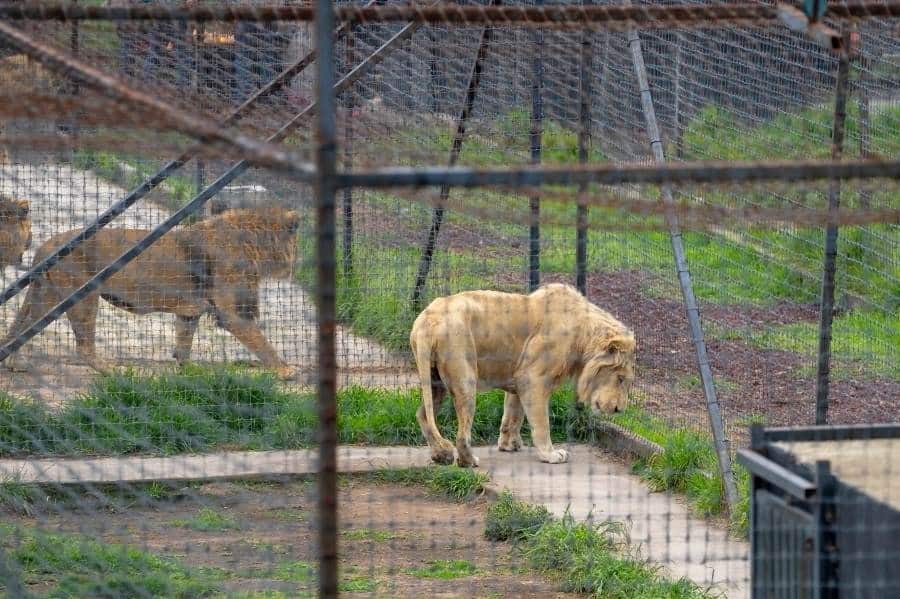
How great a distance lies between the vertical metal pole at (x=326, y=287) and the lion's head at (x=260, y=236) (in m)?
5.55

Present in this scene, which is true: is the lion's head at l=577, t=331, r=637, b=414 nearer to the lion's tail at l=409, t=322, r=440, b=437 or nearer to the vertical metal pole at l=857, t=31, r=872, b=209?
the lion's tail at l=409, t=322, r=440, b=437

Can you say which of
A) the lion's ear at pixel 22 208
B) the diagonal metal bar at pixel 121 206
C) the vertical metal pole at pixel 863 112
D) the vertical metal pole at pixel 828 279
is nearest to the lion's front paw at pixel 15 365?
the diagonal metal bar at pixel 121 206

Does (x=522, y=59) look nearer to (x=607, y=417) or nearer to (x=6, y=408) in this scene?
(x=607, y=417)

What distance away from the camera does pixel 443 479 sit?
7.03 m

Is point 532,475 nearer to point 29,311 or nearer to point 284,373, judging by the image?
point 284,373

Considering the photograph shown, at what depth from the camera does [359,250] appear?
8.75 m

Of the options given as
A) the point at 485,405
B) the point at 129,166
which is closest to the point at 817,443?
the point at 485,405

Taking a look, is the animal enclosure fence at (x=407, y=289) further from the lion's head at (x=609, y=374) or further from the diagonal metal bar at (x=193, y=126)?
the diagonal metal bar at (x=193, y=126)

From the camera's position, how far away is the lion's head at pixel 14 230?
8.65m

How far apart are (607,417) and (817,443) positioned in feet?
14.4

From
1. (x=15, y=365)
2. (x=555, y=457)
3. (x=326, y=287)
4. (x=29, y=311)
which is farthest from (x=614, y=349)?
(x=326, y=287)

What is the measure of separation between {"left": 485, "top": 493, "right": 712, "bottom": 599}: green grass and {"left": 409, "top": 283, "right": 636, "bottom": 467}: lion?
36.7 inches

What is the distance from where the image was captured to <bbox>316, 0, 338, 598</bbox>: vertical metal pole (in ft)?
8.61

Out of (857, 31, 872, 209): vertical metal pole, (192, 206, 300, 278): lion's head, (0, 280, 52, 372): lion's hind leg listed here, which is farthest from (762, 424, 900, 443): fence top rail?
(0, 280, 52, 372): lion's hind leg
